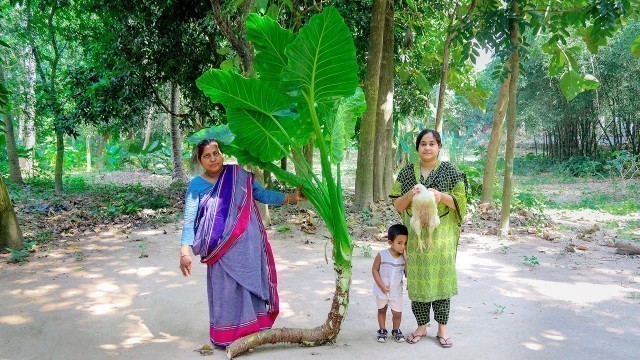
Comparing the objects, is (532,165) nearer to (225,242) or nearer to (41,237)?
(41,237)

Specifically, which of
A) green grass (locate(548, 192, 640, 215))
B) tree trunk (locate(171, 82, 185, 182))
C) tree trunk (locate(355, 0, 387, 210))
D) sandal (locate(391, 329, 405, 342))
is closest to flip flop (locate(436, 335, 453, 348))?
sandal (locate(391, 329, 405, 342))

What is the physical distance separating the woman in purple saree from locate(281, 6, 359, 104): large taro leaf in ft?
2.60

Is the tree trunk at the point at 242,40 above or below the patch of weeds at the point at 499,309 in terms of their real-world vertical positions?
above

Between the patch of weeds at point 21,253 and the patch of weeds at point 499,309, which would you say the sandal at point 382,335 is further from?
the patch of weeds at point 21,253

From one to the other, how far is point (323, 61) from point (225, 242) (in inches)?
53.8

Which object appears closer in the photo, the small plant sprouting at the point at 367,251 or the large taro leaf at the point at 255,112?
the large taro leaf at the point at 255,112

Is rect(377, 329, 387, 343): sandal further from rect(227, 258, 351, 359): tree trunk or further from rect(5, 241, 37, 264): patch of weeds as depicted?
rect(5, 241, 37, 264): patch of weeds

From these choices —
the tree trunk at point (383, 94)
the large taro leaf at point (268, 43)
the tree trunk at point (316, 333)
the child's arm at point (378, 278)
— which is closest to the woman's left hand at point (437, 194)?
the child's arm at point (378, 278)

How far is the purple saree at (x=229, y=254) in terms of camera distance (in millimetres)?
3406

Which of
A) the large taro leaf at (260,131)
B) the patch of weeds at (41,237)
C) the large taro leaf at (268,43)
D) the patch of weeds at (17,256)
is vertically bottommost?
the patch of weeds at (17,256)

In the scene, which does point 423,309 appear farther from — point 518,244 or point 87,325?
point 518,244

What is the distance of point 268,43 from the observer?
10.4 feet

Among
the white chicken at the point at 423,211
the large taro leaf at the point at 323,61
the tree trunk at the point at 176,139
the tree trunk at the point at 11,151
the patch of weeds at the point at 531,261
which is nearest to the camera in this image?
the large taro leaf at the point at 323,61

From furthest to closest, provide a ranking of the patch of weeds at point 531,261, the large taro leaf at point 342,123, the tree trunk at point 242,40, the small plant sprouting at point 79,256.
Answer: the tree trunk at point 242,40 → the small plant sprouting at point 79,256 → the patch of weeds at point 531,261 → the large taro leaf at point 342,123
